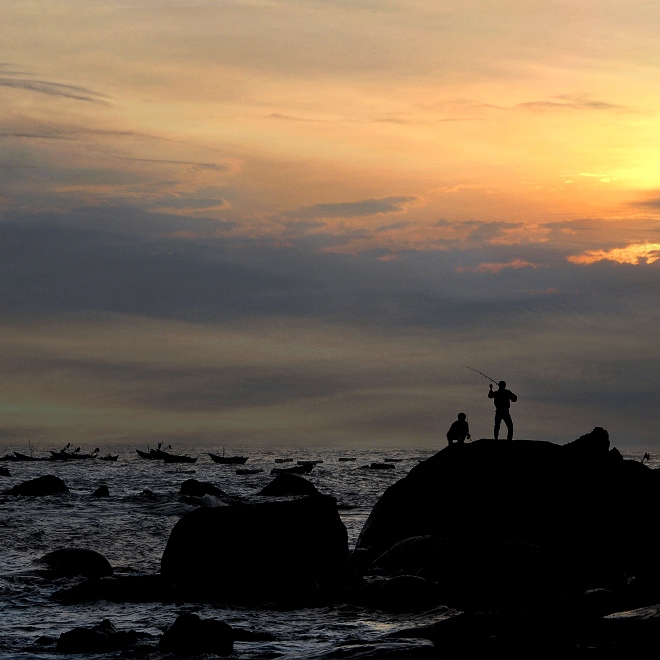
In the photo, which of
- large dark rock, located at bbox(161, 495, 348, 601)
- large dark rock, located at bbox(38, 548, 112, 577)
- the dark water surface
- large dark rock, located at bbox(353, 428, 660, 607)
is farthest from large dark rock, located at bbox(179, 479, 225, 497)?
large dark rock, located at bbox(161, 495, 348, 601)

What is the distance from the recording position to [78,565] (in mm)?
23109

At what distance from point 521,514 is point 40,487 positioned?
34.3 meters

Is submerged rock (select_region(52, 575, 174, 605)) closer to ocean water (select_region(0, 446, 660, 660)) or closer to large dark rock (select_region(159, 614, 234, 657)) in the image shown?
ocean water (select_region(0, 446, 660, 660))

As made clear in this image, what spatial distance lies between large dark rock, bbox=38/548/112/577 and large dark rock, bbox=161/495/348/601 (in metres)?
3.66

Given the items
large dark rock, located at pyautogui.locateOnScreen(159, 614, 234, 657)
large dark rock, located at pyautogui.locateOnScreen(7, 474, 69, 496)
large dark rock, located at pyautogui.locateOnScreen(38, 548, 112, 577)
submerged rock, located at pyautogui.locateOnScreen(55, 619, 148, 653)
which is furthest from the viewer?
large dark rock, located at pyautogui.locateOnScreen(7, 474, 69, 496)

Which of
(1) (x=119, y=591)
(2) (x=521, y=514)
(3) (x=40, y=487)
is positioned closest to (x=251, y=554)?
(1) (x=119, y=591)

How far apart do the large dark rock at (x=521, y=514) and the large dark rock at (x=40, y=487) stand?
28865mm

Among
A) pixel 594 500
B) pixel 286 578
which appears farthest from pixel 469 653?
pixel 594 500

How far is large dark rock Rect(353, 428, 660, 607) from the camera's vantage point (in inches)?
795

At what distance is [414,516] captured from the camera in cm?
2466

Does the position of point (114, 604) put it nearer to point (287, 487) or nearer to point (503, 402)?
point (503, 402)

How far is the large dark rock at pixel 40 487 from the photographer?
162ft

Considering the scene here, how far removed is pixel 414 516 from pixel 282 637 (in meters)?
9.60

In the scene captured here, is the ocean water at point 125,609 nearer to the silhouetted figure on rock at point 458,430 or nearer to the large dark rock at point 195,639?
the large dark rock at point 195,639
